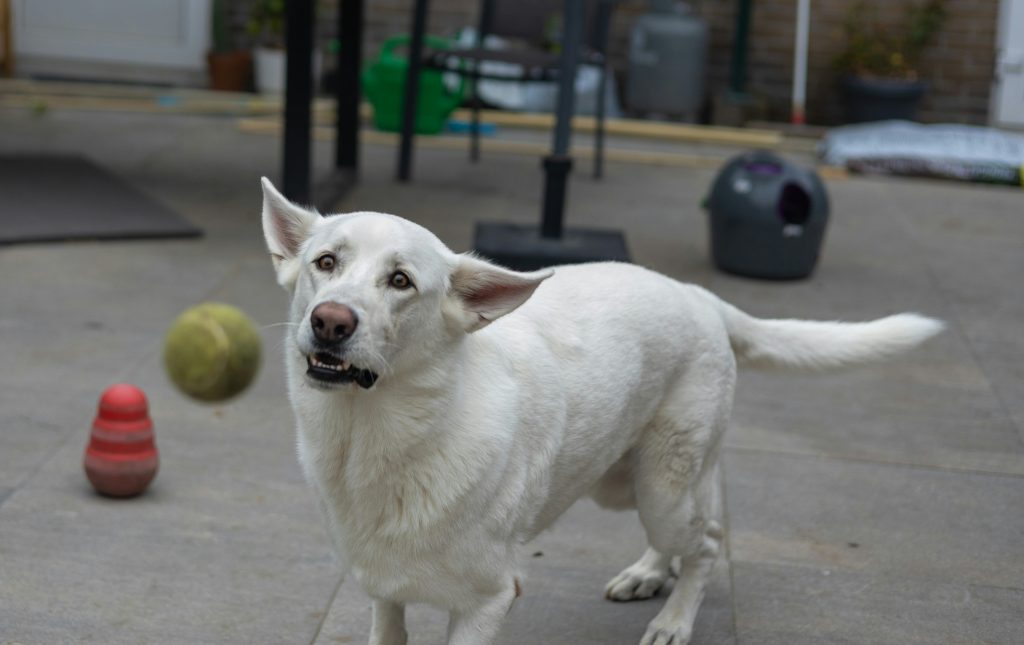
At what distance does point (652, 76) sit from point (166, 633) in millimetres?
8819

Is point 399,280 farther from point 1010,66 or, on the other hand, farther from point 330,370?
point 1010,66

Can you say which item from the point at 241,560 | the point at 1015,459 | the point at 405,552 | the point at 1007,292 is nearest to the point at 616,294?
the point at 405,552

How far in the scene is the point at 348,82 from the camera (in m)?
8.65

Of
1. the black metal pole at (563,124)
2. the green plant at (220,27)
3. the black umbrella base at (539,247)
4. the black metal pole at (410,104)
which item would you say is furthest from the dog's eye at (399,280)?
the green plant at (220,27)

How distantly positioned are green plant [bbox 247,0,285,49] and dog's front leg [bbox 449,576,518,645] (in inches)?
362

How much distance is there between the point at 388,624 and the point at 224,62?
30.6ft

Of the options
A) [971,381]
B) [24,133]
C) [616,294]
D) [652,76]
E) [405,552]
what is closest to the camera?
[405,552]

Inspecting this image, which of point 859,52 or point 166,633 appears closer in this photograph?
point 166,633

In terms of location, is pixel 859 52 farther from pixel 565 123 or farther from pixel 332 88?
pixel 565 123

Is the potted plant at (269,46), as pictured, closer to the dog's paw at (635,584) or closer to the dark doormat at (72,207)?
the dark doormat at (72,207)

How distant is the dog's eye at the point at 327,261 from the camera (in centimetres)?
273

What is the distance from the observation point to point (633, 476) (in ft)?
11.5

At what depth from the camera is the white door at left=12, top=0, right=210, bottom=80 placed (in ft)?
38.7

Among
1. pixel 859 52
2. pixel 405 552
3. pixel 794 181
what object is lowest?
pixel 405 552
